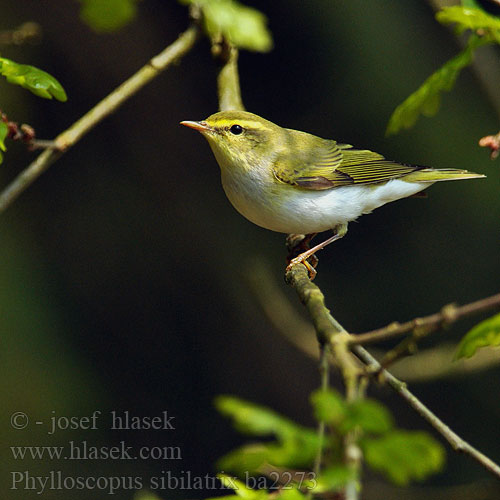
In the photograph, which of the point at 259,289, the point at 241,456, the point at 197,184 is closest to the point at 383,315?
the point at 259,289

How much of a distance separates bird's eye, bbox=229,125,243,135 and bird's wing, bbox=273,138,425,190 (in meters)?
0.27

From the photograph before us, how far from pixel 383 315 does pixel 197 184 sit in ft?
6.79

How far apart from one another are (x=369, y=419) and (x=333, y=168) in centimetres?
304

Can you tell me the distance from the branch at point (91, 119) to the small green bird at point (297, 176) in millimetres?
337

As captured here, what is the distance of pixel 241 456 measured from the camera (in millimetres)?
1314

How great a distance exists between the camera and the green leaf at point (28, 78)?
7.38 ft

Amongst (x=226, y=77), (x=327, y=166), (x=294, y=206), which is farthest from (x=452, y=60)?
(x=226, y=77)

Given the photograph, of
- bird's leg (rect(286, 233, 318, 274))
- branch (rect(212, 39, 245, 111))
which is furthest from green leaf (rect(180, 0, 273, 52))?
bird's leg (rect(286, 233, 318, 274))

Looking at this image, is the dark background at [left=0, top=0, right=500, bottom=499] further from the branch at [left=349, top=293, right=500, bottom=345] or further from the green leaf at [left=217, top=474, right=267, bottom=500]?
the branch at [left=349, top=293, right=500, bottom=345]

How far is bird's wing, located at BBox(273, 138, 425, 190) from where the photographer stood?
3811 mm

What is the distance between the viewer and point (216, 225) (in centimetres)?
602

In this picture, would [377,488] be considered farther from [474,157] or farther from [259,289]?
[474,157]

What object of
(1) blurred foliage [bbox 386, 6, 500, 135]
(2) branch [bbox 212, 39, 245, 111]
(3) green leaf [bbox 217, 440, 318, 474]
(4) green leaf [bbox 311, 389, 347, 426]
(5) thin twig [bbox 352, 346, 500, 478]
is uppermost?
(2) branch [bbox 212, 39, 245, 111]

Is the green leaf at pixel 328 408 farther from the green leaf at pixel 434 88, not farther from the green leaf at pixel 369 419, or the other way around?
the green leaf at pixel 434 88
